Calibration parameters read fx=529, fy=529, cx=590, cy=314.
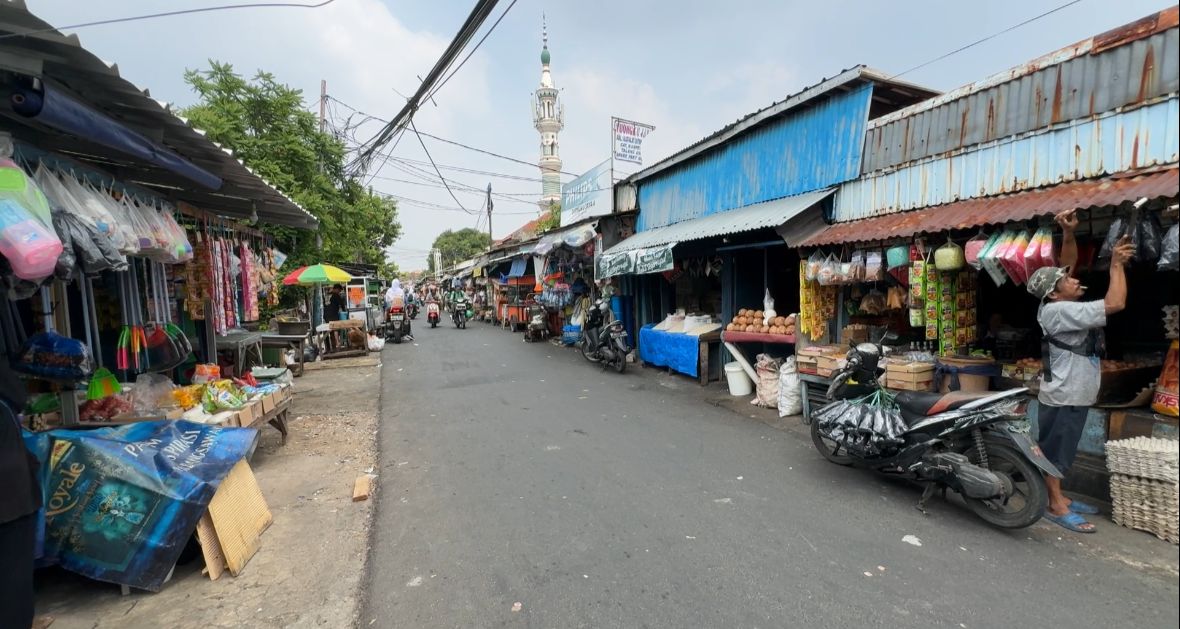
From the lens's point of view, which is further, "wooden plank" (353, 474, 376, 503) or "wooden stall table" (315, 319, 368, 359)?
"wooden stall table" (315, 319, 368, 359)

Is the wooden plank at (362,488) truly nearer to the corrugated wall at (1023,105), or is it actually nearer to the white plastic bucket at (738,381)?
the white plastic bucket at (738,381)

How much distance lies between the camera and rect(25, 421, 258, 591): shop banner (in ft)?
10.2

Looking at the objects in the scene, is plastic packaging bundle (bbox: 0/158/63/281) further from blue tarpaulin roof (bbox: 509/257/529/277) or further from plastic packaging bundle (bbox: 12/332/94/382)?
blue tarpaulin roof (bbox: 509/257/529/277)

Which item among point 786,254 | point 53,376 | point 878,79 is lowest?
point 53,376

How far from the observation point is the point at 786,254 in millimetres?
8852

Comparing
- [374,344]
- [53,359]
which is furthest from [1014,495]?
[374,344]

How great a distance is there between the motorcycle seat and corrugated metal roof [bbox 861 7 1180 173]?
7.02 feet

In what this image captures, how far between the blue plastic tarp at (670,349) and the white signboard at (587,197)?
3.75 meters

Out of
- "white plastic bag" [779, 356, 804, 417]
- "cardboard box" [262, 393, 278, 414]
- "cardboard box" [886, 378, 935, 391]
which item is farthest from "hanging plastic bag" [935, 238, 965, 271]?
"cardboard box" [262, 393, 278, 414]

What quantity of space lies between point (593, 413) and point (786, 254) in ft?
14.1

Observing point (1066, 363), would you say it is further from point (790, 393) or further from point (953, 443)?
point (790, 393)

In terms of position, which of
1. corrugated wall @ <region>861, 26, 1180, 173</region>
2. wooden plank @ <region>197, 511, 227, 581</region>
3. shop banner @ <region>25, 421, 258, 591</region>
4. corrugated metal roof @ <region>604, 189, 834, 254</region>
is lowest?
wooden plank @ <region>197, 511, 227, 581</region>

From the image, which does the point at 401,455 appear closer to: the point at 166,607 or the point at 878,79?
the point at 166,607

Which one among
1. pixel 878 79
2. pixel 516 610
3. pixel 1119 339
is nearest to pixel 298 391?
pixel 516 610
